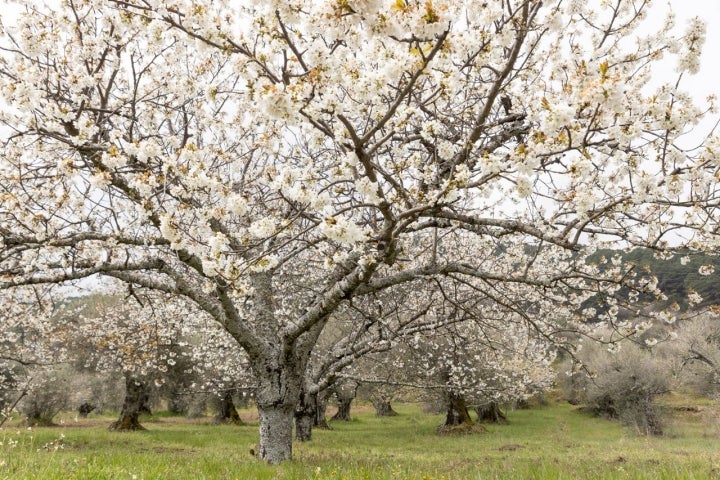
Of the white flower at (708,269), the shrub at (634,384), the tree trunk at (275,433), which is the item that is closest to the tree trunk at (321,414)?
the shrub at (634,384)

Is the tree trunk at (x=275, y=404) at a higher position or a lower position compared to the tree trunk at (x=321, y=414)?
higher

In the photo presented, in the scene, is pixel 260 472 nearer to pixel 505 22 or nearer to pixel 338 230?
pixel 338 230

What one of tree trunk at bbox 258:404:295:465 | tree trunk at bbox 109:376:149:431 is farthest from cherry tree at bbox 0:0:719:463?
tree trunk at bbox 109:376:149:431

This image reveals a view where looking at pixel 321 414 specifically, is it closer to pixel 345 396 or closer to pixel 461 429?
pixel 345 396

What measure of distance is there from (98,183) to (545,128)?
4826mm

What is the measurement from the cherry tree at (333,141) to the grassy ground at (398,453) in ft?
7.05

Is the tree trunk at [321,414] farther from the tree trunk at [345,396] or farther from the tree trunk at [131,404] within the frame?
the tree trunk at [131,404]

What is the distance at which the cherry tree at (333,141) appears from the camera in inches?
152

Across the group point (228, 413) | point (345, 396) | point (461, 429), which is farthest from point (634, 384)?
point (228, 413)

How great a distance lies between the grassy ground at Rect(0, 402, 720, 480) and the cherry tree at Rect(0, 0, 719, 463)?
2148 millimetres

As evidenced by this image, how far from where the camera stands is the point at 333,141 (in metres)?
5.66

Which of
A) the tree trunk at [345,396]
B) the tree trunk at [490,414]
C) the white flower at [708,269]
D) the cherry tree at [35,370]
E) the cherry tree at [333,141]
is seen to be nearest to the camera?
the cherry tree at [333,141]

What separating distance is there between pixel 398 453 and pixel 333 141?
12.7 meters

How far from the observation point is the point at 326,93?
4012mm
